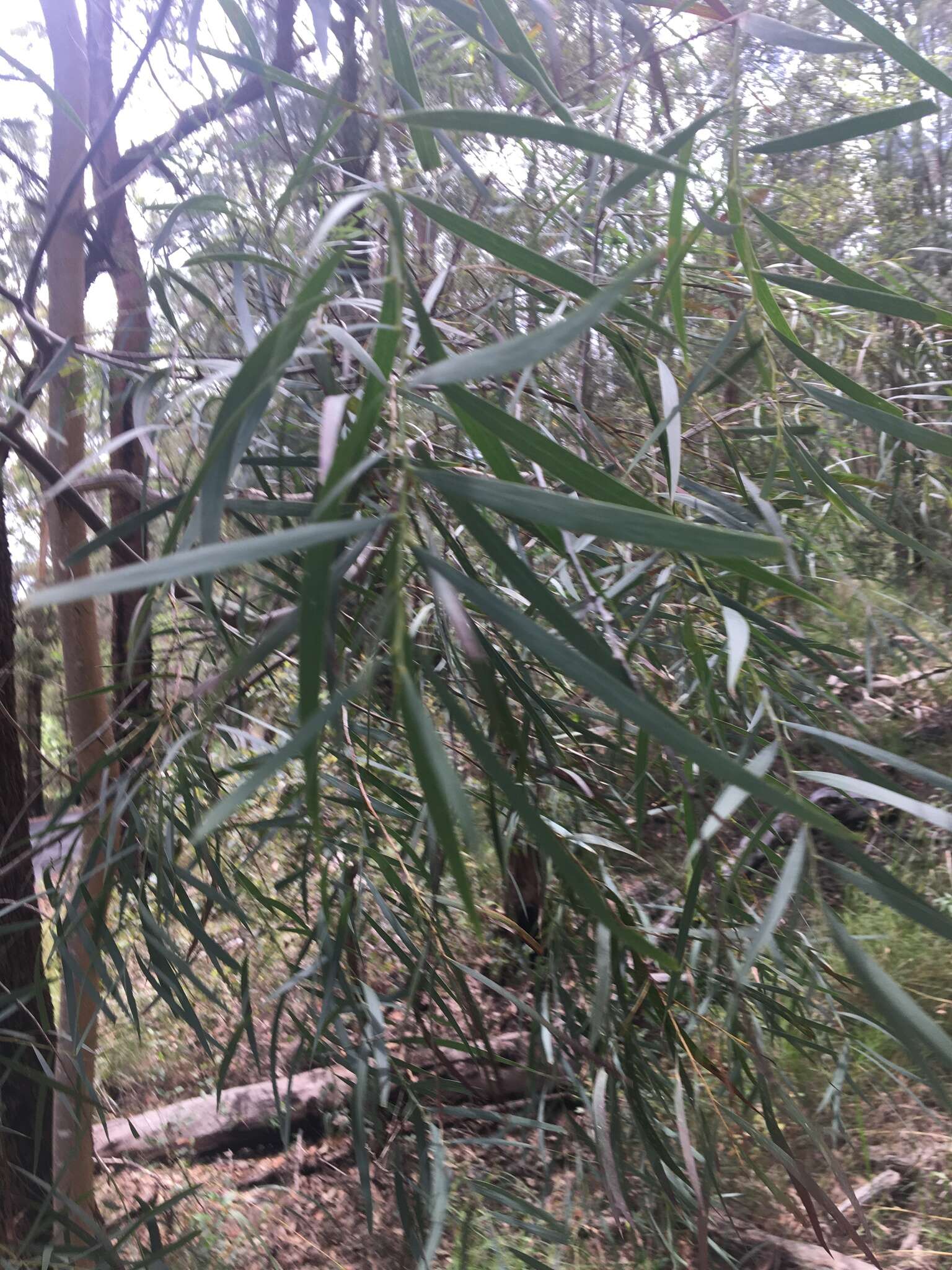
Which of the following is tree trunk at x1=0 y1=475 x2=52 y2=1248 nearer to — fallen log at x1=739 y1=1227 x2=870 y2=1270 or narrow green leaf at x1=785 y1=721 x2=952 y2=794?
narrow green leaf at x1=785 y1=721 x2=952 y2=794

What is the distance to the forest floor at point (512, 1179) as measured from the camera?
1542 mm

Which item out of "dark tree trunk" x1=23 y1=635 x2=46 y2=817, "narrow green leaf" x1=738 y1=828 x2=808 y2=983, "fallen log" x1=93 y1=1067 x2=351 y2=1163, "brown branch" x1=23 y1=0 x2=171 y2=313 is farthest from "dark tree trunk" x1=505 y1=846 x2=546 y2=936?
"brown branch" x1=23 y1=0 x2=171 y2=313

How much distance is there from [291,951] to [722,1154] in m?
1.40

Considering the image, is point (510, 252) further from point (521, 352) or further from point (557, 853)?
point (557, 853)

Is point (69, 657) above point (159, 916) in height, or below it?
above

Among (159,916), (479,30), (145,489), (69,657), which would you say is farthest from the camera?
(69,657)

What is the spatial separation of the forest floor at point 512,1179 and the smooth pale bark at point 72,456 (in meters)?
0.24

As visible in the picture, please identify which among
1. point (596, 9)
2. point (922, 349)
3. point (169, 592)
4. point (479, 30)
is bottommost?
point (169, 592)

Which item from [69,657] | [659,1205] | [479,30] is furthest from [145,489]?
[659,1205]

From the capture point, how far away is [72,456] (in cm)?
131

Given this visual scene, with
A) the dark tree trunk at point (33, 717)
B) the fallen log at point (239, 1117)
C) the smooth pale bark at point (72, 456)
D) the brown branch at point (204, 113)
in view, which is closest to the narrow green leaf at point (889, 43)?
the smooth pale bark at point (72, 456)

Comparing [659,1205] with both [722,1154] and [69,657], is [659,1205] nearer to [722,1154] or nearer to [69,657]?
[722,1154]

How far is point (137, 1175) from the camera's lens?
212 cm

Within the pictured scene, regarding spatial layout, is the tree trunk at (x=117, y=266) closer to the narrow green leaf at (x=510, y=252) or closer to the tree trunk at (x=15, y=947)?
the tree trunk at (x=15, y=947)
